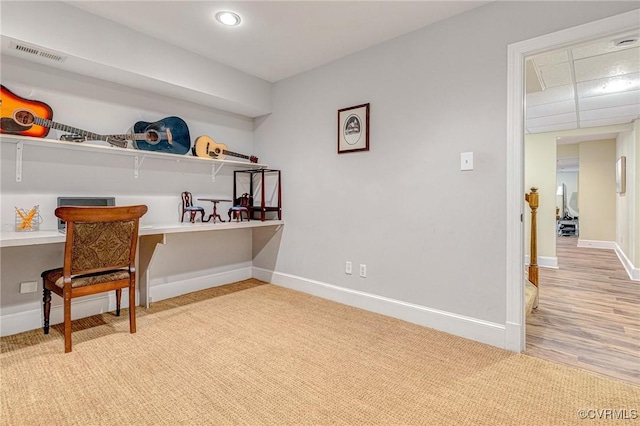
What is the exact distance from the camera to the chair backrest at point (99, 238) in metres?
2.09

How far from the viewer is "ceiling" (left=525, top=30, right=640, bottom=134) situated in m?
2.67

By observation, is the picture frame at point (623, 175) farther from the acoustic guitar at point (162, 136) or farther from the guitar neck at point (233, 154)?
the acoustic guitar at point (162, 136)

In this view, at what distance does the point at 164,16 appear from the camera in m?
2.50

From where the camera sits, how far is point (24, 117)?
2350mm

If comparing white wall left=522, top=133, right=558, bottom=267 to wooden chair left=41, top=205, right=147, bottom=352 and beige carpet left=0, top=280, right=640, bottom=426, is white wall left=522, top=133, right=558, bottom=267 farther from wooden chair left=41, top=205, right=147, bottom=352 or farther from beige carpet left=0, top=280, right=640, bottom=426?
wooden chair left=41, top=205, right=147, bottom=352

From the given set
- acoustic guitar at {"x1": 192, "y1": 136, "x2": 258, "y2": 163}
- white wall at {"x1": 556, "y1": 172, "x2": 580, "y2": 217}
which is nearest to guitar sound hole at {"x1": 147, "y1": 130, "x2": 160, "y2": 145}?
acoustic guitar at {"x1": 192, "y1": 136, "x2": 258, "y2": 163}

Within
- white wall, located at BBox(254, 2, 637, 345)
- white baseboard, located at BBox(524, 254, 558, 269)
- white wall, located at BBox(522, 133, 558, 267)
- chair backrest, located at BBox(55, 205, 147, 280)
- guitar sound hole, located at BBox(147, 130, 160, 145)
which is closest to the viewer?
chair backrest, located at BBox(55, 205, 147, 280)

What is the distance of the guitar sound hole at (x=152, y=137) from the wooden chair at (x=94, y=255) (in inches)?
38.0

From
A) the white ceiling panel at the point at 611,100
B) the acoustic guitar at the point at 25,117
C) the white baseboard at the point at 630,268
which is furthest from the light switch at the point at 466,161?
the white baseboard at the point at 630,268

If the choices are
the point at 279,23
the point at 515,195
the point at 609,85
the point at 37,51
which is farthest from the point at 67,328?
the point at 609,85

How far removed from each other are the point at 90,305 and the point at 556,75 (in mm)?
4849

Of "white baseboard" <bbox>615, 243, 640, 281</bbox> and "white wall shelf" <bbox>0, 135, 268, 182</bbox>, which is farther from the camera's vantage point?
"white baseboard" <bbox>615, 243, 640, 281</bbox>

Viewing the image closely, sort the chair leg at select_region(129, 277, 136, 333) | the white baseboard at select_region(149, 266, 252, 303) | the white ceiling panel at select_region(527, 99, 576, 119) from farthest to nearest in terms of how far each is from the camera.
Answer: the white ceiling panel at select_region(527, 99, 576, 119) < the white baseboard at select_region(149, 266, 252, 303) < the chair leg at select_region(129, 277, 136, 333)

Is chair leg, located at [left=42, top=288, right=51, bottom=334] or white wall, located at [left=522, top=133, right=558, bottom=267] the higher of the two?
white wall, located at [left=522, top=133, right=558, bottom=267]
